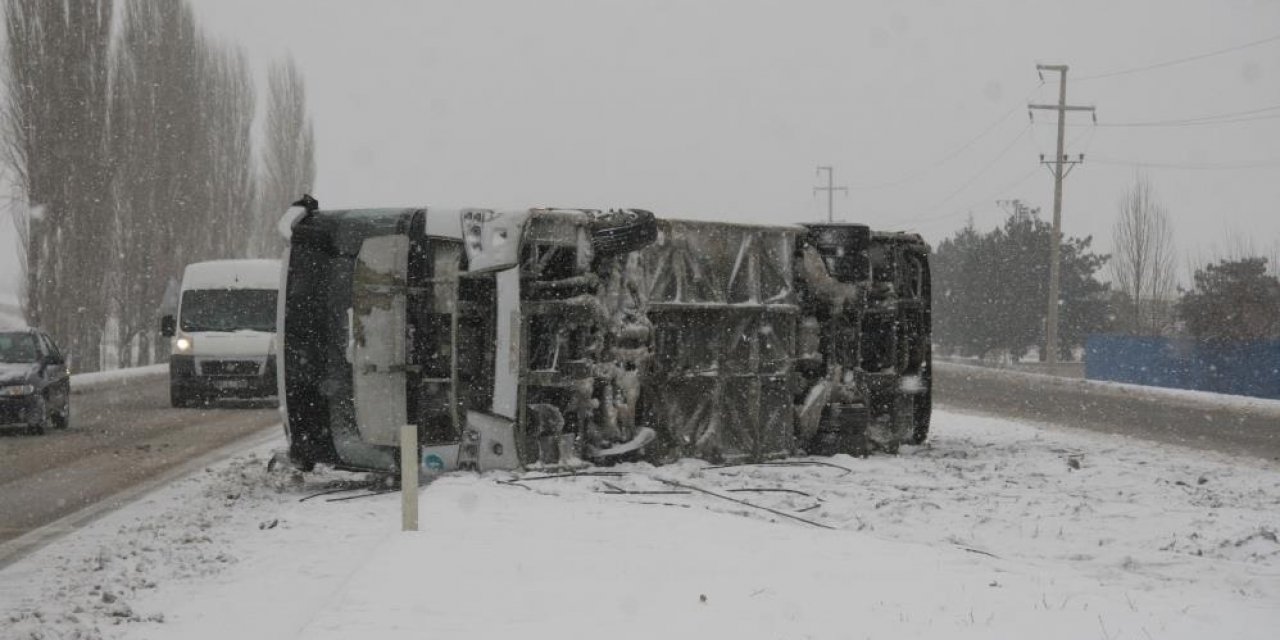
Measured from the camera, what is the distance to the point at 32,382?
18391 mm

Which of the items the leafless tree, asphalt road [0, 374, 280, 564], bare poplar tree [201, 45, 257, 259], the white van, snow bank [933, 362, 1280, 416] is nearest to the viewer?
asphalt road [0, 374, 280, 564]

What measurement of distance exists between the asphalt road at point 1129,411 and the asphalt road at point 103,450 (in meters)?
11.1

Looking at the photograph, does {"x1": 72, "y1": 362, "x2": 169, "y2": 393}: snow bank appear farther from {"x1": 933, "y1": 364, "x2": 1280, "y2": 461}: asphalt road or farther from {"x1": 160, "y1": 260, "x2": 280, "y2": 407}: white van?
{"x1": 933, "y1": 364, "x2": 1280, "y2": 461}: asphalt road

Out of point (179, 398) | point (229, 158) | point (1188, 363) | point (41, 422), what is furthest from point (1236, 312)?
point (229, 158)

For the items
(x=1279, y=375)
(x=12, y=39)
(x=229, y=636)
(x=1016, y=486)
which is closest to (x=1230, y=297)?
(x=1279, y=375)

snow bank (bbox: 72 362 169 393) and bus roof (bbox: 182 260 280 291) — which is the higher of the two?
bus roof (bbox: 182 260 280 291)

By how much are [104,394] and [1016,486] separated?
2214 cm

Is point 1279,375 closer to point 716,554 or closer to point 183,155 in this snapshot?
point 716,554

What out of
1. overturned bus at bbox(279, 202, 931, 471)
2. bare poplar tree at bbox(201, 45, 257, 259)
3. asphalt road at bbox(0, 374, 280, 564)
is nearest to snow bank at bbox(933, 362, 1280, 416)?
overturned bus at bbox(279, 202, 931, 471)

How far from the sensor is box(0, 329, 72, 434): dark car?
1820 cm

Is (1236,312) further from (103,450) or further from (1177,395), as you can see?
(103,450)

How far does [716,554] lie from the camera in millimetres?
8539

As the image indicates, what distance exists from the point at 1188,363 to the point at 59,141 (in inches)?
1290

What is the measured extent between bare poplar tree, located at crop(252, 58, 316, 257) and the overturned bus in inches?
2076
